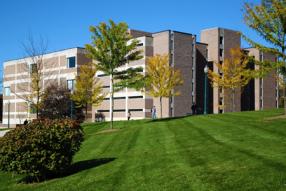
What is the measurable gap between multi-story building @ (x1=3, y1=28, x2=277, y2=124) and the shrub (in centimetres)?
4411

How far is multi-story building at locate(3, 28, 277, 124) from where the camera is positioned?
6359 centimetres

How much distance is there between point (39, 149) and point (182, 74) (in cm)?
5345

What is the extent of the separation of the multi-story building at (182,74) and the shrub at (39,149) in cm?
4411

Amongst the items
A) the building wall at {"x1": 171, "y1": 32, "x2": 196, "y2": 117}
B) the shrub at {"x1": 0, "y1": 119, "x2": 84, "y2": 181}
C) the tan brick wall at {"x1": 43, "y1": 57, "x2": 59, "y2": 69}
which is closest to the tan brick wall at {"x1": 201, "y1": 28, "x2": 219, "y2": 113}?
the building wall at {"x1": 171, "y1": 32, "x2": 196, "y2": 117}

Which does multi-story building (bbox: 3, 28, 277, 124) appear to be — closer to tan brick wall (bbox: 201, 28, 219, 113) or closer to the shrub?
tan brick wall (bbox: 201, 28, 219, 113)

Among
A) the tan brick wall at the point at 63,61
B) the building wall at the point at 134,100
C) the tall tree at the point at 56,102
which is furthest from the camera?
the tan brick wall at the point at 63,61

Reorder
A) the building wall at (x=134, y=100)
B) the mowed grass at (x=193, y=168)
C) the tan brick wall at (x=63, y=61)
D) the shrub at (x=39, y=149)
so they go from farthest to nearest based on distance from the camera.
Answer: the tan brick wall at (x=63, y=61) < the building wall at (x=134, y=100) < the shrub at (x=39, y=149) < the mowed grass at (x=193, y=168)

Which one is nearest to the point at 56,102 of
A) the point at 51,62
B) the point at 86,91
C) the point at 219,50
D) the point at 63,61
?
the point at 86,91

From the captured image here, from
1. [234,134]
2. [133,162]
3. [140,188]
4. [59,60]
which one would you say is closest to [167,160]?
[133,162]

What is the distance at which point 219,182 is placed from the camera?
350 inches

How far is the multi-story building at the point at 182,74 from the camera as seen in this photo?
6359 cm

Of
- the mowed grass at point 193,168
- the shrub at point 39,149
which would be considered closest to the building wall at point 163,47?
the mowed grass at point 193,168

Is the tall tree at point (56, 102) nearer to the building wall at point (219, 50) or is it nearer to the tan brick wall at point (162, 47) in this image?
the tan brick wall at point (162, 47)

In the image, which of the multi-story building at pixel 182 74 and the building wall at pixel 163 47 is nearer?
the building wall at pixel 163 47
